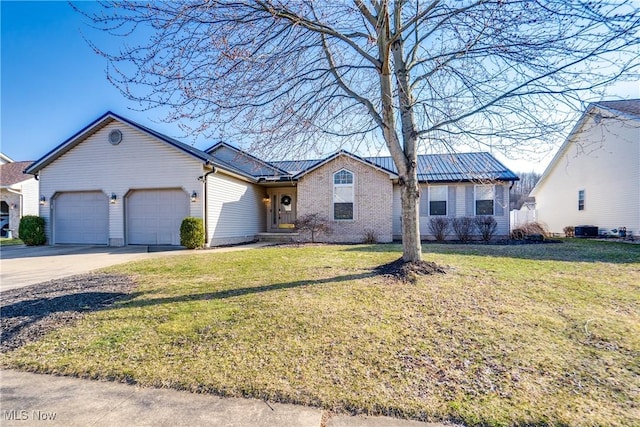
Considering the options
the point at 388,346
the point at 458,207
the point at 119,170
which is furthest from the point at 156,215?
the point at 458,207

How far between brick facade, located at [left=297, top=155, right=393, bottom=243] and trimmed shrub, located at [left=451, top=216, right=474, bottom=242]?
3272 mm

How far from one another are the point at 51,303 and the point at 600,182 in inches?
905

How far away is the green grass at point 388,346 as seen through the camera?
8.81 ft

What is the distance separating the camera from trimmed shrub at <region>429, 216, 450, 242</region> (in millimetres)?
15344

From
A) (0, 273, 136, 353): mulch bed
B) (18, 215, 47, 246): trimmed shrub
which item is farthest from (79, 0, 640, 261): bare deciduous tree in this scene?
(18, 215, 47, 246): trimmed shrub

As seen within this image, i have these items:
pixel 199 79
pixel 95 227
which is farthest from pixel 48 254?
pixel 199 79

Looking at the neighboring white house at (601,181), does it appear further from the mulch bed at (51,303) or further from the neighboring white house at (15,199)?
the neighboring white house at (15,199)

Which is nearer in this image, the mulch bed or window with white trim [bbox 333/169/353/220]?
the mulch bed

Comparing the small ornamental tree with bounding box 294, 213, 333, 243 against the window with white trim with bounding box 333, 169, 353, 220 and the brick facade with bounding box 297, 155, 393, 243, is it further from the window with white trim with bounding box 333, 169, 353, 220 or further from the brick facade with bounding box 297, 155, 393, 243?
the window with white trim with bounding box 333, 169, 353, 220

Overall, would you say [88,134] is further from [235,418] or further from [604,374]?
[604,374]

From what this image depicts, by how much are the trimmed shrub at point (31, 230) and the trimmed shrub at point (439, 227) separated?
61.2ft

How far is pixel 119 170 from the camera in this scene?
1423 cm

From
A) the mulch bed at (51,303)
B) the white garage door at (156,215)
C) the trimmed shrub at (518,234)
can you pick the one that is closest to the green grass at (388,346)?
the mulch bed at (51,303)

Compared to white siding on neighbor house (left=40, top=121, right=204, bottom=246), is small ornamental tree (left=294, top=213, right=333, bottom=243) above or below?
below
